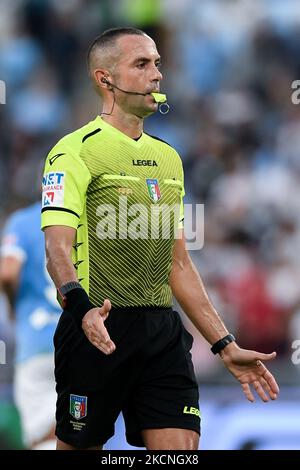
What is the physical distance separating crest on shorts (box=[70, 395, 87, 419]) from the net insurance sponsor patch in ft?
2.89

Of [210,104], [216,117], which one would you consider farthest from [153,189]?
[210,104]

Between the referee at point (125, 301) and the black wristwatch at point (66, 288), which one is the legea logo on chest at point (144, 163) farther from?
the black wristwatch at point (66, 288)

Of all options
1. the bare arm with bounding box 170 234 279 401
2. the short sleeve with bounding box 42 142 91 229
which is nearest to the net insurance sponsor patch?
the short sleeve with bounding box 42 142 91 229

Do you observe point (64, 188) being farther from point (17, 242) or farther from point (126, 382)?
point (17, 242)

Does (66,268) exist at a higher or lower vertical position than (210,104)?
lower

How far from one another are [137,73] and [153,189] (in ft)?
1.84

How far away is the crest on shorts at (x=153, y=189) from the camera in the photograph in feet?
16.0

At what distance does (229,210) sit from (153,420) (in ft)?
21.7

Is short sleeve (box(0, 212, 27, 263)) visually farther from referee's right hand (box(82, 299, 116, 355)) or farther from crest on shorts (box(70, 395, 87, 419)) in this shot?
referee's right hand (box(82, 299, 116, 355))

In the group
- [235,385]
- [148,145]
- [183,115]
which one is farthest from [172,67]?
[148,145]

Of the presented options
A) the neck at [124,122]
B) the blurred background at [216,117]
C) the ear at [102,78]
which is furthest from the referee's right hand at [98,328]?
Answer: the blurred background at [216,117]

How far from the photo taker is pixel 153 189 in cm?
491

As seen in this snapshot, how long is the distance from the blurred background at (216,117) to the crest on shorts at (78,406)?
4466 millimetres
